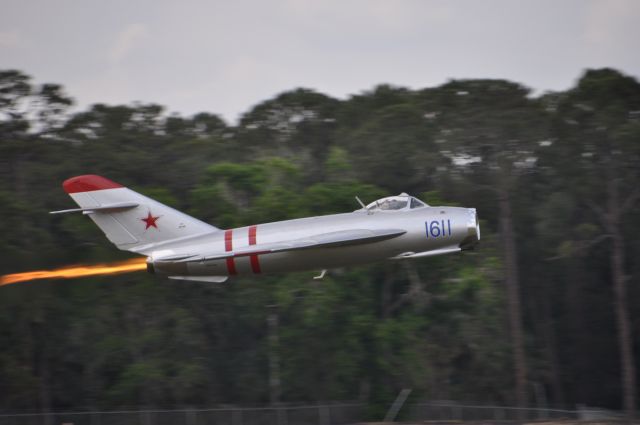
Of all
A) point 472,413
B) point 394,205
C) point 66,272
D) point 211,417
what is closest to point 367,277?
point 472,413

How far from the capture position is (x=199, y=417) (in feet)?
123

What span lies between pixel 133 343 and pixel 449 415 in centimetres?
1540

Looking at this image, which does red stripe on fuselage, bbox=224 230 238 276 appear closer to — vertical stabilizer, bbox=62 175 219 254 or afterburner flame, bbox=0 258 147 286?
vertical stabilizer, bbox=62 175 219 254

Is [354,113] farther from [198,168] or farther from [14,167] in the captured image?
[14,167]

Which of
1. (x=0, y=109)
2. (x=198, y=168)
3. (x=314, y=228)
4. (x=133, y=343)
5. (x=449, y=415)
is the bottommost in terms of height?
(x=449, y=415)

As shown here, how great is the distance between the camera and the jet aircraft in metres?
24.0

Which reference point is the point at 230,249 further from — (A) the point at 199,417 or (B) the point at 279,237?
(A) the point at 199,417

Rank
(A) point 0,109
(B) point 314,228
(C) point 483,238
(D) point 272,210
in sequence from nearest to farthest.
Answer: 1. (B) point 314,228
2. (D) point 272,210
3. (C) point 483,238
4. (A) point 0,109

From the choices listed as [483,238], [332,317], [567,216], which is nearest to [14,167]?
[332,317]

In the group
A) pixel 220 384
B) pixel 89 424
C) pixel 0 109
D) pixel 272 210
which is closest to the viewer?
pixel 89 424

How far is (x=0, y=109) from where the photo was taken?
51.9 m

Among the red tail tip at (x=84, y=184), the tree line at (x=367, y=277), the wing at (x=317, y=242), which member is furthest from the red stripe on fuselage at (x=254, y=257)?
the tree line at (x=367, y=277)

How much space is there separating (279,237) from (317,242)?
1.17 meters

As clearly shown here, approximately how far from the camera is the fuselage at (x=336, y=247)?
78.9ft
